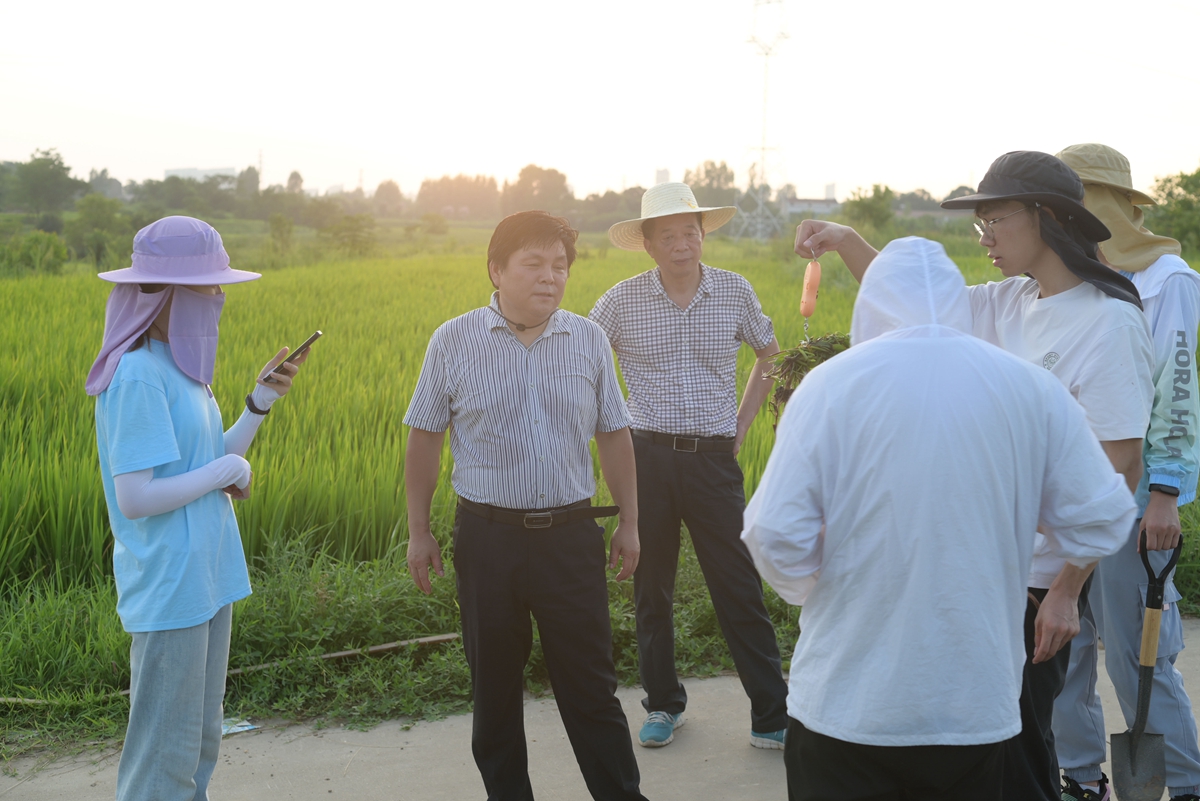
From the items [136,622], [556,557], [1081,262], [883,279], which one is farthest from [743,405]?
[136,622]

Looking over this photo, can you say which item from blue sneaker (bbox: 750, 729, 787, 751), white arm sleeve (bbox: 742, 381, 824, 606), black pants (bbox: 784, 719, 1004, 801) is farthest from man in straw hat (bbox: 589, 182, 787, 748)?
white arm sleeve (bbox: 742, 381, 824, 606)

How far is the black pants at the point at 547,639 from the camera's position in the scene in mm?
2812

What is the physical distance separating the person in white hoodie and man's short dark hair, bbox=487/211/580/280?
4.08ft

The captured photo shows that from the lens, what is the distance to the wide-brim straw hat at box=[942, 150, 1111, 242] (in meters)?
2.40

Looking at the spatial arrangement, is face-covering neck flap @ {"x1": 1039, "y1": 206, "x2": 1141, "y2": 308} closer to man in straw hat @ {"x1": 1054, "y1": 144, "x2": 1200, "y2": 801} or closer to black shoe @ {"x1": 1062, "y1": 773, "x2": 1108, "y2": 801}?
man in straw hat @ {"x1": 1054, "y1": 144, "x2": 1200, "y2": 801}

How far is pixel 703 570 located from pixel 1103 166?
1932 millimetres

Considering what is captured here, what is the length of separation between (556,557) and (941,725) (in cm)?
132

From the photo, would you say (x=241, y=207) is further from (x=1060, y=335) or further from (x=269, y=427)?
(x=1060, y=335)

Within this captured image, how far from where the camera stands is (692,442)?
3658mm

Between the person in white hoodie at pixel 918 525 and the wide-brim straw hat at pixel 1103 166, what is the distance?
144 cm

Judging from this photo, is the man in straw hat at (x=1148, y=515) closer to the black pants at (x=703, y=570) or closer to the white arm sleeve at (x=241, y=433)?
the black pants at (x=703, y=570)

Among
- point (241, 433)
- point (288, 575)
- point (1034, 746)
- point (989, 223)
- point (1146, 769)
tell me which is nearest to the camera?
point (1034, 746)

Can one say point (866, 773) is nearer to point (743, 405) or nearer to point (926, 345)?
point (926, 345)

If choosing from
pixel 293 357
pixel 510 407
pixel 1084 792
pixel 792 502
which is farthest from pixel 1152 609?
pixel 293 357
